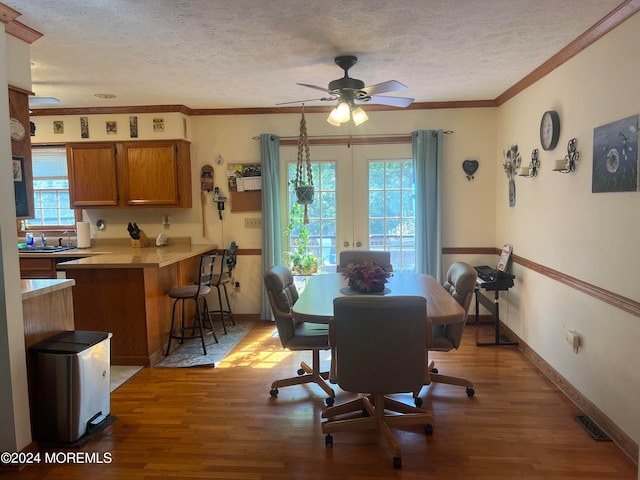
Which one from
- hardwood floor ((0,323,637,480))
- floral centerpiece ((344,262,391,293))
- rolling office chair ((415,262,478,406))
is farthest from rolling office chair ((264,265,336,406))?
rolling office chair ((415,262,478,406))

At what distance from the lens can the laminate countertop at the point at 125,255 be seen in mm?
3697

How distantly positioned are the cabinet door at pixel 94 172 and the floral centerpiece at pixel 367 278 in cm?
330

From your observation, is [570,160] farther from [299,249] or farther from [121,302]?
[121,302]

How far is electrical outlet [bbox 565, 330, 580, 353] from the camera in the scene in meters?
2.99

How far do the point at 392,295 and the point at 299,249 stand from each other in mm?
2338

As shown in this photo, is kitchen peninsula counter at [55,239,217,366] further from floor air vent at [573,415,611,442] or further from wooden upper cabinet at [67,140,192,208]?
floor air vent at [573,415,611,442]

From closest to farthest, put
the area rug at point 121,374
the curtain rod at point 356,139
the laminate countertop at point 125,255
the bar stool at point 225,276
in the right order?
the area rug at point 121,374
the laminate countertop at point 125,255
the bar stool at point 225,276
the curtain rod at point 356,139

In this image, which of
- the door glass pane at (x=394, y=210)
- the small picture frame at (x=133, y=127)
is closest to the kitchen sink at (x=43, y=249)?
the small picture frame at (x=133, y=127)

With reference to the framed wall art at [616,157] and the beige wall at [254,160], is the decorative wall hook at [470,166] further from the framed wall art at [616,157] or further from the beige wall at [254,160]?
the framed wall art at [616,157]

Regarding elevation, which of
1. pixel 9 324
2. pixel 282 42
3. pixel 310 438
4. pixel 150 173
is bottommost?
pixel 310 438

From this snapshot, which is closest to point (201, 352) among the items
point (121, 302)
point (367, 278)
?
point (121, 302)

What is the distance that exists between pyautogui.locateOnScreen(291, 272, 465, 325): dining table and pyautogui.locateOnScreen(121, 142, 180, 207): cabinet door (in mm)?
2287

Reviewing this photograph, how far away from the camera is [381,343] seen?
88.7 inches

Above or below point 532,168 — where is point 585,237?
below
